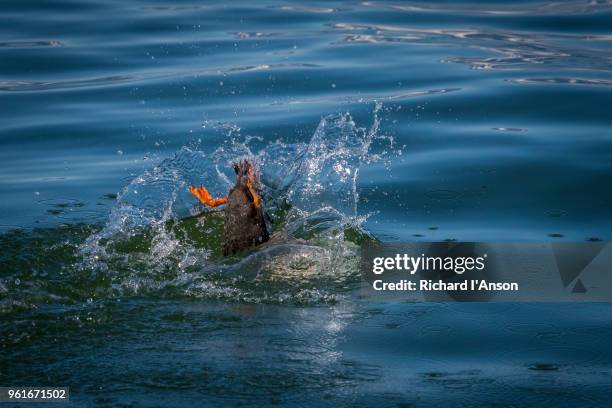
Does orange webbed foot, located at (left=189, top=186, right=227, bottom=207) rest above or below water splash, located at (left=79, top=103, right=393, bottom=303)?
above

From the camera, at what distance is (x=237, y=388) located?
16.0 feet

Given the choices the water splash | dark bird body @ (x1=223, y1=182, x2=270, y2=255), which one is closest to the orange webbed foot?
the water splash

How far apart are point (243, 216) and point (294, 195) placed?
1.18m

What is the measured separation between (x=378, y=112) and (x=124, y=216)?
4215 millimetres

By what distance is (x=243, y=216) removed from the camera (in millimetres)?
6590

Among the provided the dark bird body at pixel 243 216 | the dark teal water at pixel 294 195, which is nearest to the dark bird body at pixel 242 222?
the dark bird body at pixel 243 216

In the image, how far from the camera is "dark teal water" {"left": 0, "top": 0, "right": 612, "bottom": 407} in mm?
5180

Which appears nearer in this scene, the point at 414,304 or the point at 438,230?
the point at 414,304

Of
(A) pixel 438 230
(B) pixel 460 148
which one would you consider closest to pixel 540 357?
(A) pixel 438 230

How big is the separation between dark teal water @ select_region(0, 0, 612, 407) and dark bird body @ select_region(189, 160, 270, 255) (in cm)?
13

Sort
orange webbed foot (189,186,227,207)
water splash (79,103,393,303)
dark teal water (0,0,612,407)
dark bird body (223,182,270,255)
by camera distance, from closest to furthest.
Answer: dark teal water (0,0,612,407)
water splash (79,103,393,303)
dark bird body (223,182,270,255)
orange webbed foot (189,186,227,207)

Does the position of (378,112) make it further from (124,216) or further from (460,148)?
(124,216)

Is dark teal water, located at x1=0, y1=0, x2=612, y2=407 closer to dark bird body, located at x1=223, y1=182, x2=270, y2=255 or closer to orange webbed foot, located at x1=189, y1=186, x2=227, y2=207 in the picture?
dark bird body, located at x1=223, y1=182, x2=270, y2=255

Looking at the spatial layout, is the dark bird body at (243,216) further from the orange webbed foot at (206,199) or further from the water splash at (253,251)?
the orange webbed foot at (206,199)
